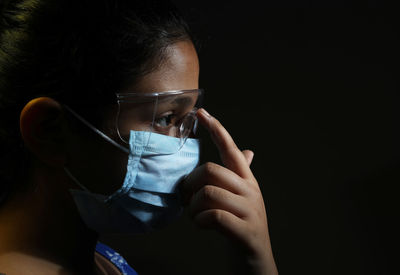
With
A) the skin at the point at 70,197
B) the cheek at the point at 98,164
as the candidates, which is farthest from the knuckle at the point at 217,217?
the cheek at the point at 98,164

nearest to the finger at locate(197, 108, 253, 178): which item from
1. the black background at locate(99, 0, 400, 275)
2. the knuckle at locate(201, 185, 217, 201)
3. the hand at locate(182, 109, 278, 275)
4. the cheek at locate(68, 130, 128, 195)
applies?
the hand at locate(182, 109, 278, 275)

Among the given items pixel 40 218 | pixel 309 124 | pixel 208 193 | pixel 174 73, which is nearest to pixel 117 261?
pixel 40 218

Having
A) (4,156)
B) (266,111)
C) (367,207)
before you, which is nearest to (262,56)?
(266,111)

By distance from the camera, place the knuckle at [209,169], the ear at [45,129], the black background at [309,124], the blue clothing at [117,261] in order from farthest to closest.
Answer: the black background at [309,124]
the blue clothing at [117,261]
the knuckle at [209,169]
the ear at [45,129]

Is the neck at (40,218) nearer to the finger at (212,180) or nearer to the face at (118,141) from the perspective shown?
the face at (118,141)

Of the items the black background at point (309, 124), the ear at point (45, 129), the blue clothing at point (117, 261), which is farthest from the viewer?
the black background at point (309, 124)

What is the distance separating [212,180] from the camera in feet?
3.03

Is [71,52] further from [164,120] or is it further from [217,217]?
[217,217]

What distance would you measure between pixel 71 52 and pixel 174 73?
23 cm

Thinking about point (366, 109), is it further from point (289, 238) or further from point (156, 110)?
point (156, 110)

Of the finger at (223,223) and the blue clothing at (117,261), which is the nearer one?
the finger at (223,223)

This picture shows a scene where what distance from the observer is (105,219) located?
2.97ft

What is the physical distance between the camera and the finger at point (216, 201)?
0.89m

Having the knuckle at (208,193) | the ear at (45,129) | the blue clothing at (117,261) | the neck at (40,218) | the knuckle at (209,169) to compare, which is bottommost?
the blue clothing at (117,261)
